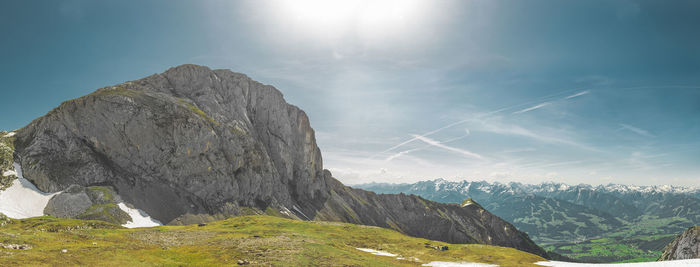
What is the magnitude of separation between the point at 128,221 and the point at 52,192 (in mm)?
A: 31581

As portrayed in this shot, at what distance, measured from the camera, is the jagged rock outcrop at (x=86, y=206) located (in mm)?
103188

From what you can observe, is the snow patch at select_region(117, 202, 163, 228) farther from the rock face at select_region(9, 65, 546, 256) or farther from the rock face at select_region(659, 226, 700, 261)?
the rock face at select_region(659, 226, 700, 261)

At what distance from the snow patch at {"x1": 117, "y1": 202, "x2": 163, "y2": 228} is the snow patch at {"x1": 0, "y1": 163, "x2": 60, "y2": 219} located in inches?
876

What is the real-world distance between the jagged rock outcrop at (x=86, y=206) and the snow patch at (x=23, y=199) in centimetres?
269

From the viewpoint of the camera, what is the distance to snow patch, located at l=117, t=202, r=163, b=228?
4370 inches

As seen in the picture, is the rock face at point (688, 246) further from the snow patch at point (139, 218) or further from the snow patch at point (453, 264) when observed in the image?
the snow patch at point (139, 218)

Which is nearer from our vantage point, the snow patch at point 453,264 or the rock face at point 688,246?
the snow patch at point 453,264

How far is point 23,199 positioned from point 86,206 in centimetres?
1864

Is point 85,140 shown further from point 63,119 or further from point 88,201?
point 88,201

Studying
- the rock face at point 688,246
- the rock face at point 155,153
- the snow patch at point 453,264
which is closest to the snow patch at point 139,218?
the rock face at point 155,153

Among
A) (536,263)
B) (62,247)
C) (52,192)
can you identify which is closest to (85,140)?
(52,192)

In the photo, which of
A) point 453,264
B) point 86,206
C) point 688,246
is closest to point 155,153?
point 86,206

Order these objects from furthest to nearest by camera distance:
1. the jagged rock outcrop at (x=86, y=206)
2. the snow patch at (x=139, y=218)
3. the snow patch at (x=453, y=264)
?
the snow patch at (x=139, y=218)
the jagged rock outcrop at (x=86, y=206)
the snow patch at (x=453, y=264)

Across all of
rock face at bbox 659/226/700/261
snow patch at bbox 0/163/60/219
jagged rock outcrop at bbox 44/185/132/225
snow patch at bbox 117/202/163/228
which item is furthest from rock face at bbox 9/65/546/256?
rock face at bbox 659/226/700/261
